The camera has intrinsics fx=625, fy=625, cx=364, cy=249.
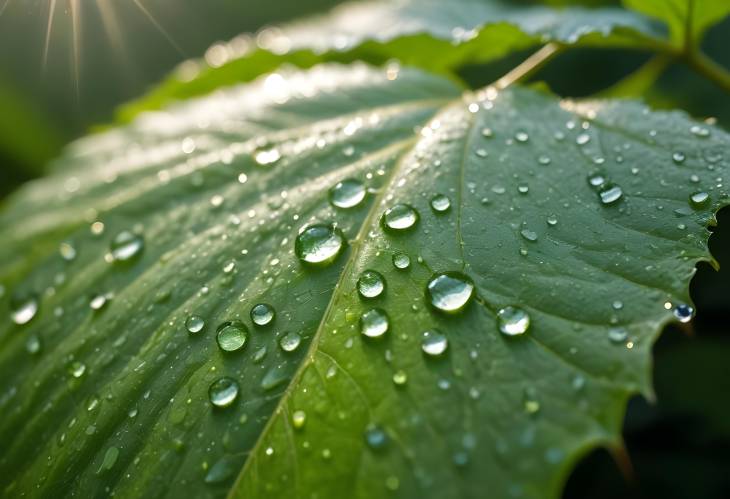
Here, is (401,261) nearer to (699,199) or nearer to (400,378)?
(400,378)

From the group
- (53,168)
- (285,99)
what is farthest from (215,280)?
(53,168)

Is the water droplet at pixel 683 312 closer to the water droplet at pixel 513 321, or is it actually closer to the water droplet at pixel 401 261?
the water droplet at pixel 513 321

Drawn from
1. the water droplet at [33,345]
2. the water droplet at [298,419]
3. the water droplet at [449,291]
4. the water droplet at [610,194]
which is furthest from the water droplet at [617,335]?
the water droplet at [33,345]

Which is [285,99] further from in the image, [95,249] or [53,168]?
[53,168]

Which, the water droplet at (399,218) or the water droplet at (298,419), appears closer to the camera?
the water droplet at (298,419)

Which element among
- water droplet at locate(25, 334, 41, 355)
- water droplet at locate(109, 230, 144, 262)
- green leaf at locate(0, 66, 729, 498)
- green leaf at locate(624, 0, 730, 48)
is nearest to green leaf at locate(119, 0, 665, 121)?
green leaf at locate(624, 0, 730, 48)

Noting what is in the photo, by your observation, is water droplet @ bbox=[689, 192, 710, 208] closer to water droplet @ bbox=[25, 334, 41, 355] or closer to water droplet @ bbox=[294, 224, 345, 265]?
water droplet @ bbox=[294, 224, 345, 265]

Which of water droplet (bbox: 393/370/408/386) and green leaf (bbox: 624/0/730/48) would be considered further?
green leaf (bbox: 624/0/730/48)
